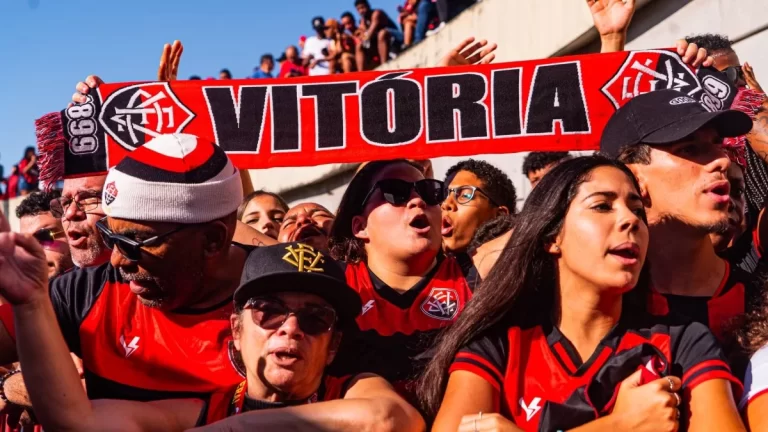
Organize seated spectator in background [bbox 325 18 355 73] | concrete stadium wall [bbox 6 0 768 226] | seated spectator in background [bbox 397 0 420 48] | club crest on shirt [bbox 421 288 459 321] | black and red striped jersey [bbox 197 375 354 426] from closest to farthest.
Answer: black and red striped jersey [bbox 197 375 354 426] < club crest on shirt [bbox 421 288 459 321] < concrete stadium wall [bbox 6 0 768 226] < seated spectator in background [bbox 397 0 420 48] < seated spectator in background [bbox 325 18 355 73]

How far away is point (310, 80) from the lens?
17.3ft

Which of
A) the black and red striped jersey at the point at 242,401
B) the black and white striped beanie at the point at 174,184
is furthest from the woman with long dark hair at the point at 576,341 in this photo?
the black and white striped beanie at the point at 174,184

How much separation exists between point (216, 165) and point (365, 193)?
0.94 metres

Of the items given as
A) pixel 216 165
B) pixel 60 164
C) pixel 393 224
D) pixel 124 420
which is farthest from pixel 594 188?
pixel 60 164

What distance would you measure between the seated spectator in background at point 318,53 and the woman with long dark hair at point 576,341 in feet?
41.0

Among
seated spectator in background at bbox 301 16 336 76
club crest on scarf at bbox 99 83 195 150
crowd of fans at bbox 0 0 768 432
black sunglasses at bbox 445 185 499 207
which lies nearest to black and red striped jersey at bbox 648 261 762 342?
crowd of fans at bbox 0 0 768 432

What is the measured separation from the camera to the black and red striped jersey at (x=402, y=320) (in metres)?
3.98

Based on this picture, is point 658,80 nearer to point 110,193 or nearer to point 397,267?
point 397,267

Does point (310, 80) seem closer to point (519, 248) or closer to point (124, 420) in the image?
point (519, 248)

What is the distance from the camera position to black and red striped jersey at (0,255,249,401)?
3842 mm

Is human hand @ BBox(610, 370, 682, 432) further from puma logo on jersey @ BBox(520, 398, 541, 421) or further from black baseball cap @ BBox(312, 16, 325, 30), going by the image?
black baseball cap @ BBox(312, 16, 325, 30)

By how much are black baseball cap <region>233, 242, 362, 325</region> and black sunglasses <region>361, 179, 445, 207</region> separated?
1030 mm

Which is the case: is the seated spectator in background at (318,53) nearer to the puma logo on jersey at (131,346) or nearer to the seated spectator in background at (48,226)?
the seated spectator in background at (48,226)

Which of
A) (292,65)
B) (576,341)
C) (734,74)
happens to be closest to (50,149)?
(576,341)
